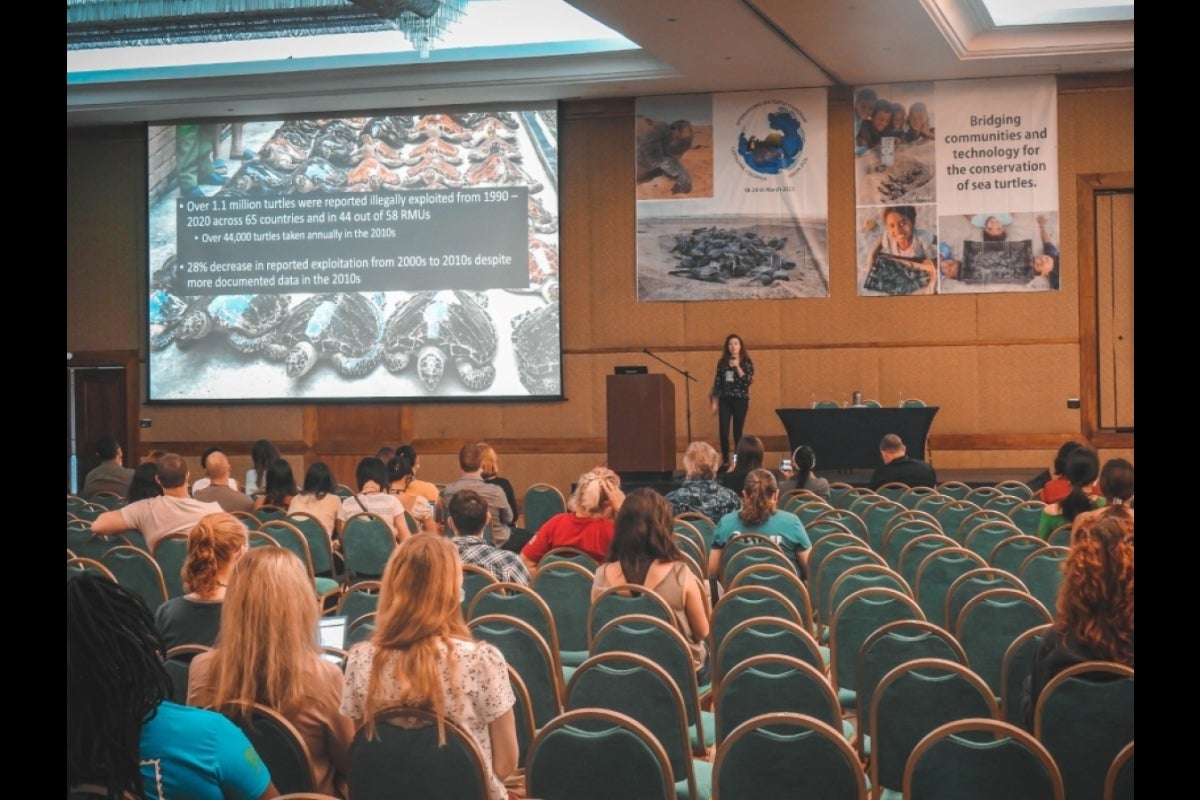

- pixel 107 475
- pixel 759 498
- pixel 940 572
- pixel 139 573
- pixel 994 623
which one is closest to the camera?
pixel 994 623

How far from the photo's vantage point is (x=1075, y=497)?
263 inches

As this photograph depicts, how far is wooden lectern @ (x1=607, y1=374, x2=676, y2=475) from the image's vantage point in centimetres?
1264

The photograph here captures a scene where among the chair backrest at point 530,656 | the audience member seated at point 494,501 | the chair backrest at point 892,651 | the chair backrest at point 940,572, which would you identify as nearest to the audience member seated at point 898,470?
the audience member seated at point 494,501

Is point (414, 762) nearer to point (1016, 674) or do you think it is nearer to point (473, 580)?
point (1016, 674)

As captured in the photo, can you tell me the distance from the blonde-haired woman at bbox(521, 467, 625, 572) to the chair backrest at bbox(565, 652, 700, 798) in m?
2.66

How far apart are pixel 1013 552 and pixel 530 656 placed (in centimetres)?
301

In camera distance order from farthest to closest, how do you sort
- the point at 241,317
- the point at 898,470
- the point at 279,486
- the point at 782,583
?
1. the point at 241,317
2. the point at 898,470
3. the point at 279,486
4. the point at 782,583

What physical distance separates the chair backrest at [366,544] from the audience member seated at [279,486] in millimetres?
1178

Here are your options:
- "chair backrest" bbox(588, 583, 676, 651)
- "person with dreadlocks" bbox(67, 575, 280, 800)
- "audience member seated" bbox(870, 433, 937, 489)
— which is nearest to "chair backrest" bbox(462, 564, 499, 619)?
"chair backrest" bbox(588, 583, 676, 651)

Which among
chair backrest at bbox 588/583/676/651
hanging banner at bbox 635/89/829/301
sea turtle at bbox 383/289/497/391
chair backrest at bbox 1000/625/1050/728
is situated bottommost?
chair backrest at bbox 1000/625/1050/728

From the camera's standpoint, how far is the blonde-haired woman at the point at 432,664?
10.2ft

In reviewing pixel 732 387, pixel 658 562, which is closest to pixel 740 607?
pixel 658 562

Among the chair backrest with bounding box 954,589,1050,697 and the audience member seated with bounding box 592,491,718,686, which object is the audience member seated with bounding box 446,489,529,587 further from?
the chair backrest with bounding box 954,589,1050,697
